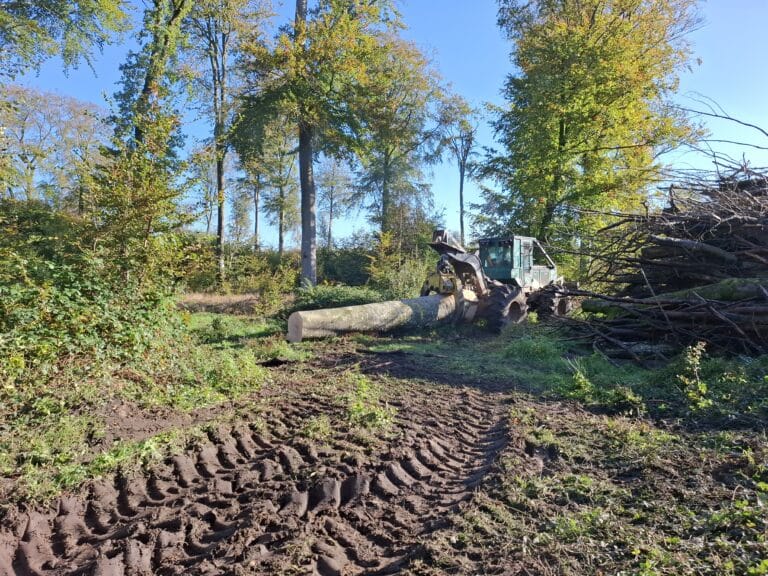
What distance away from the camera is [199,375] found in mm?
6363

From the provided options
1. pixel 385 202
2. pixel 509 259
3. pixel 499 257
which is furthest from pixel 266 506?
pixel 385 202

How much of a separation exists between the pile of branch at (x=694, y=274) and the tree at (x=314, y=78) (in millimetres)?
12312

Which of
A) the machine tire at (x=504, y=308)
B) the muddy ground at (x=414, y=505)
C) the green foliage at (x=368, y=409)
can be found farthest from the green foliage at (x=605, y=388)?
the machine tire at (x=504, y=308)

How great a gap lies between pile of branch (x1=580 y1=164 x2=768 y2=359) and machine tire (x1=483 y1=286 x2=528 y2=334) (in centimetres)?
228

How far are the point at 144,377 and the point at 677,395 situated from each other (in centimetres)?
664

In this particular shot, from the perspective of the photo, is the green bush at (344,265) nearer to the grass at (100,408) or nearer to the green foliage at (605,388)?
the grass at (100,408)

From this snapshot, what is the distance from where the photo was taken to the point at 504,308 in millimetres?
11734

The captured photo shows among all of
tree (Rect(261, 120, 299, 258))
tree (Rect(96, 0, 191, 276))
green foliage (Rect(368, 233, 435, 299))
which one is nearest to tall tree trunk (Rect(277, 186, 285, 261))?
tree (Rect(261, 120, 299, 258))

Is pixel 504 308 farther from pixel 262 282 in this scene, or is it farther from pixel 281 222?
pixel 281 222

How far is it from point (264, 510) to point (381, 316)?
818 cm

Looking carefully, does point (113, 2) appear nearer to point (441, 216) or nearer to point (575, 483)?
point (575, 483)

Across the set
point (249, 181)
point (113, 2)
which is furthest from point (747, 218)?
point (249, 181)

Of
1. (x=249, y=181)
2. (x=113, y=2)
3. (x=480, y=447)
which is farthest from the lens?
(x=249, y=181)

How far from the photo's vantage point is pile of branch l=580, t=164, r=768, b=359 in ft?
24.0
